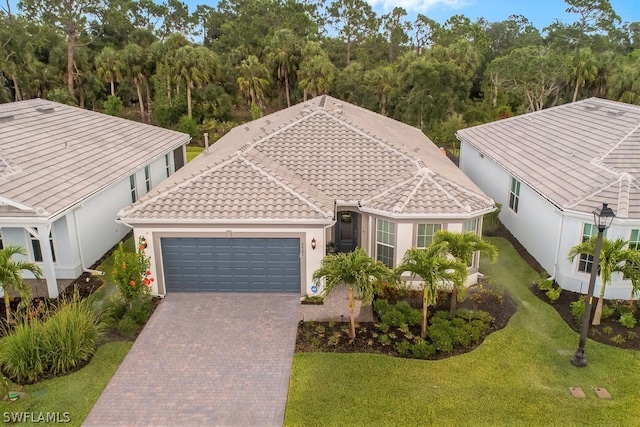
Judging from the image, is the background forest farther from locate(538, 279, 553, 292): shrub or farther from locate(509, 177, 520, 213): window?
locate(538, 279, 553, 292): shrub

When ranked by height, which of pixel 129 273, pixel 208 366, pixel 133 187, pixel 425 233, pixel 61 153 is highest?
pixel 61 153

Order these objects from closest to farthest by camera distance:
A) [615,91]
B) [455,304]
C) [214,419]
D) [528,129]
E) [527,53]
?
[214,419], [455,304], [528,129], [615,91], [527,53]

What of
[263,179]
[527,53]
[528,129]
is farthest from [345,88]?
[263,179]

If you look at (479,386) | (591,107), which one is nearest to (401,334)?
(479,386)

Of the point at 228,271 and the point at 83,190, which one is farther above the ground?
the point at 83,190

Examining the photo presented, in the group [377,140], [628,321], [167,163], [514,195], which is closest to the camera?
[628,321]

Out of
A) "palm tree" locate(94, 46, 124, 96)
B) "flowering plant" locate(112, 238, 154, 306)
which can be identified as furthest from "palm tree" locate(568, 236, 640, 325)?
"palm tree" locate(94, 46, 124, 96)

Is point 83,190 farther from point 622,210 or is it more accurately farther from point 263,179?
point 622,210

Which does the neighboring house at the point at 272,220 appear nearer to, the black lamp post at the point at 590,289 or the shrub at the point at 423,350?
the shrub at the point at 423,350

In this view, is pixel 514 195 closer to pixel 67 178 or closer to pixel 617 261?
pixel 617 261
